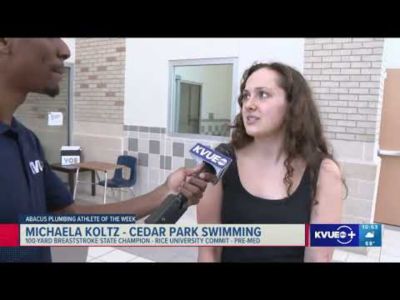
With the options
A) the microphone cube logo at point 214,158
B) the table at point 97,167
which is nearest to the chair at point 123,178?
the table at point 97,167

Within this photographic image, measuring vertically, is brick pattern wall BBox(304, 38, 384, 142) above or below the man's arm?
above

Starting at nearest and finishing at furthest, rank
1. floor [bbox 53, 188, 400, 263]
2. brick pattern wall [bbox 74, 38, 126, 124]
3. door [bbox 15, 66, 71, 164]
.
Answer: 1. floor [bbox 53, 188, 400, 263]
2. door [bbox 15, 66, 71, 164]
3. brick pattern wall [bbox 74, 38, 126, 124]

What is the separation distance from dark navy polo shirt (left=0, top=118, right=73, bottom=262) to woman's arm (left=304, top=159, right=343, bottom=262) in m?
0.84

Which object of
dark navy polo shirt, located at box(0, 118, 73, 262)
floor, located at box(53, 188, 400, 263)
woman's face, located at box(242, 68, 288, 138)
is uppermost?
woman's face, located at box(242, 68, 288, 138)

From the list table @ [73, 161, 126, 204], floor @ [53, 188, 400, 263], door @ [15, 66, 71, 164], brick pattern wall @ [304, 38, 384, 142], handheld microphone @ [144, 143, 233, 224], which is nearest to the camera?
handheld microphone @ [144, 143, 233, 224]

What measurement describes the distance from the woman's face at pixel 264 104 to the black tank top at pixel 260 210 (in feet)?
Answer: 0.50

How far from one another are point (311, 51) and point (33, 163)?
73.8 inches

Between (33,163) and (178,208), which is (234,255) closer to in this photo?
(178,208)

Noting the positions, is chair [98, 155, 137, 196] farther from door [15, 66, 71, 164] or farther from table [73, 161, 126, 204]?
door [15, 66, 71, 164]

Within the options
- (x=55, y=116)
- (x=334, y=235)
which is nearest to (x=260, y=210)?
(x=334, y=235)

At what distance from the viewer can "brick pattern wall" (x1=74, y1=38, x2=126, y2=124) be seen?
2.31 meters

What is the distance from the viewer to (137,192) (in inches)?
110

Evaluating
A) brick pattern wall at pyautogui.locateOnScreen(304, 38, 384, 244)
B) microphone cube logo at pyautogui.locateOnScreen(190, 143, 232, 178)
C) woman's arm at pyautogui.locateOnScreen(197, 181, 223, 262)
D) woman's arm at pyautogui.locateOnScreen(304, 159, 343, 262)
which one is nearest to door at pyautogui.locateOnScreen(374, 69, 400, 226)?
brick pattern wall at pyautogui.locateOnScreen(304, 38, 384, 244)
